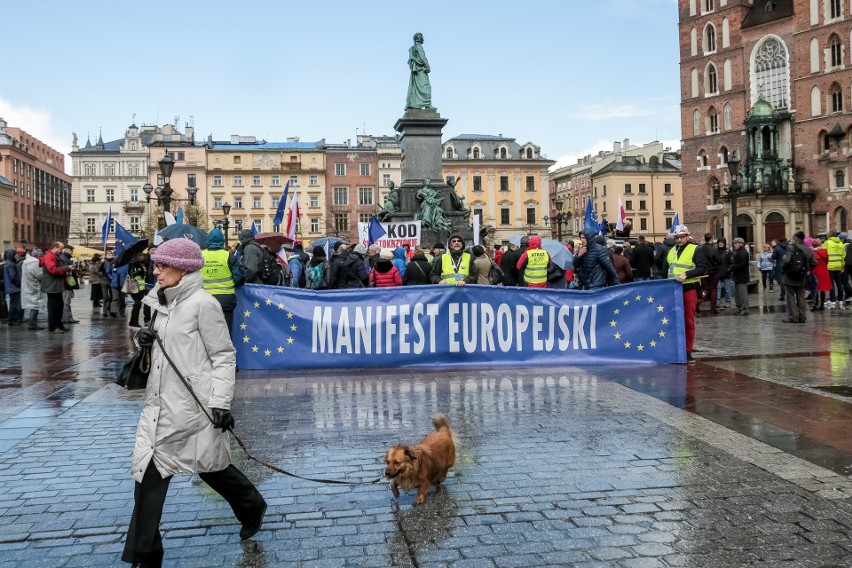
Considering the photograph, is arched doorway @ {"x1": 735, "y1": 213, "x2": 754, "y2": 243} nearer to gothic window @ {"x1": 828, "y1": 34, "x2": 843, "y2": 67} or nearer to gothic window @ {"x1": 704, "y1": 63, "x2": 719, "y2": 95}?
gothic window @ {"x1": 704, "y1": 63, "x2": 719, "y2": 95}

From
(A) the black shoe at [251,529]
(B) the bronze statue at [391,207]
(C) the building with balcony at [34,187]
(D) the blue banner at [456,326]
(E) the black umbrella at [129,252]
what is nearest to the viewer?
(A) the black shoe at [251,529]

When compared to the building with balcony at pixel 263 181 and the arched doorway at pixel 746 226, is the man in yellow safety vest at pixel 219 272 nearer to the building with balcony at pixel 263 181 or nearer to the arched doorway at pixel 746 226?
the arched doorway at pixel 746 226

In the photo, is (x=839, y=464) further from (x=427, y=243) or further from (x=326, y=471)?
(x=427, y=243)

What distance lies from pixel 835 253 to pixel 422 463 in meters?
19.3

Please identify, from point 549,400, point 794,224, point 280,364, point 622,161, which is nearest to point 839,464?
point 549,400

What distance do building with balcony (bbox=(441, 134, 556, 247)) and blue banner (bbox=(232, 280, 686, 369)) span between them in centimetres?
8863

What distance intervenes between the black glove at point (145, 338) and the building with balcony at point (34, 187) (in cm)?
9943

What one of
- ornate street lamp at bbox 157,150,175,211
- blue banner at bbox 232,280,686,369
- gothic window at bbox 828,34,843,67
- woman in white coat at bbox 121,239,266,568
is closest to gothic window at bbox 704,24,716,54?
gothic window at bbox 828,34,843,67

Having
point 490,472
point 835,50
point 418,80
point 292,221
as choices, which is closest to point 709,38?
point 835,50

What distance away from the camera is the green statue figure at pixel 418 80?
91.2 feet

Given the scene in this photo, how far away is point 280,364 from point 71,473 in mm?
5094

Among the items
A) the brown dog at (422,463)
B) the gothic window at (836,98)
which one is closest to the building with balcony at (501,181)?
the gothic window at (836,98)

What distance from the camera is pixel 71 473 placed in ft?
19.6

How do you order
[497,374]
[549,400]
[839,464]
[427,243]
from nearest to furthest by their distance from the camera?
[839,464]
[549,400]
[497,374]
[427,243]
